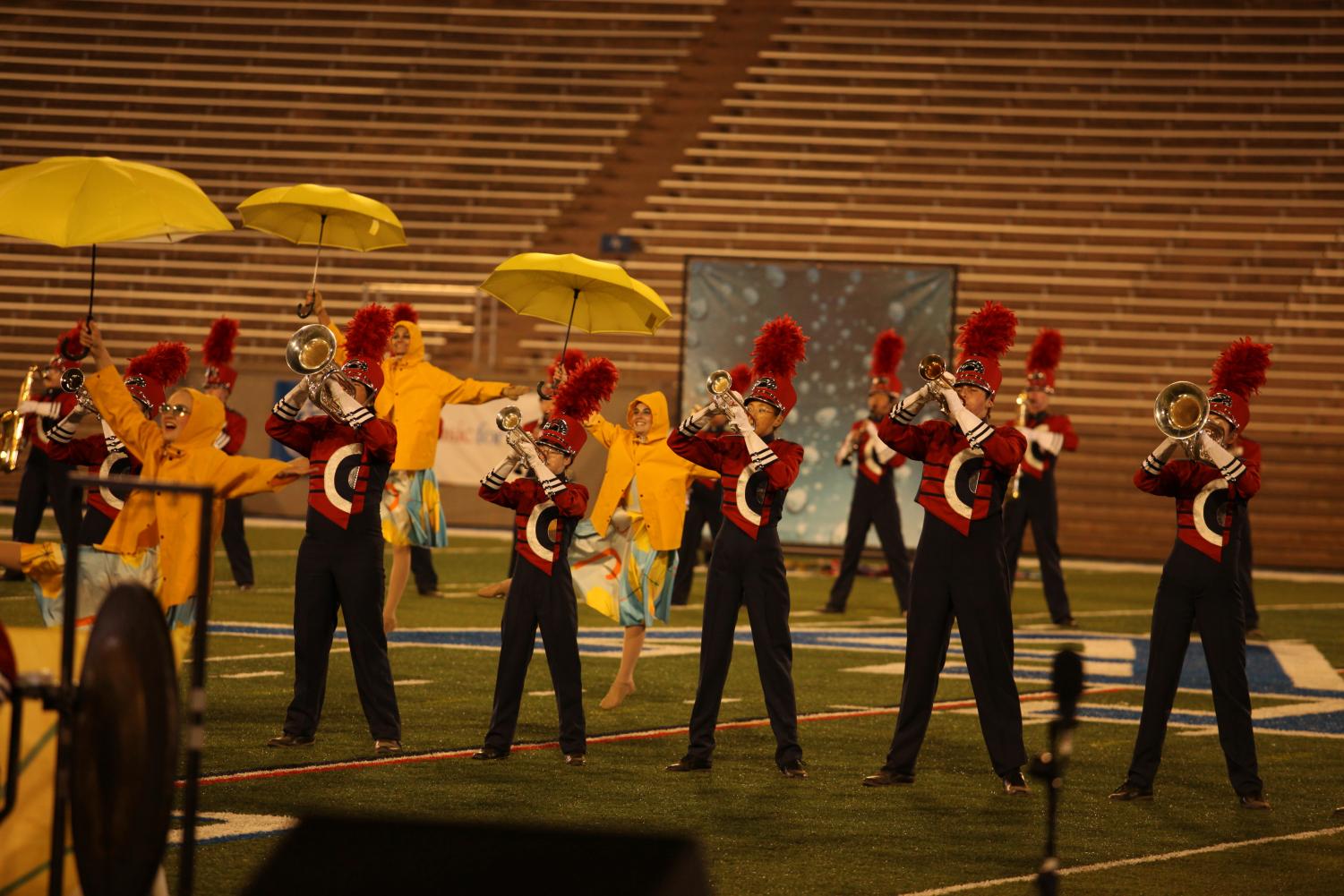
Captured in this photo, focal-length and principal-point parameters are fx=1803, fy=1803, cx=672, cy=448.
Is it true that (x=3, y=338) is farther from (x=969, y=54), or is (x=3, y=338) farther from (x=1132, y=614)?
(x=1132, y=614)

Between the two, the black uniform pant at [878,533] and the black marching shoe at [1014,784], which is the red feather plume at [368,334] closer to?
the black marching shoe at [1014,784]

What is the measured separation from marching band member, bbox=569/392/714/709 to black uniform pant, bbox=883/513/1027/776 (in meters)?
2.30

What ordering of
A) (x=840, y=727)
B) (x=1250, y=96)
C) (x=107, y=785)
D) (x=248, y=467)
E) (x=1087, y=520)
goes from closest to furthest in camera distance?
1. (x=107, y=785)
2. (x=248, y=467)
3. (x=840, y=727)
4. (x=1087, y=520)
5. (x=1250, y=96)

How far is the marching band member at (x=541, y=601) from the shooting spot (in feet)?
25.0

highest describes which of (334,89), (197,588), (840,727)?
(334,89)

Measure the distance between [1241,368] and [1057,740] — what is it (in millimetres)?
3745

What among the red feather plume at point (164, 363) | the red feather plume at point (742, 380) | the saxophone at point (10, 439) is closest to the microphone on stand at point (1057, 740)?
the red feather plume at point (164, 363)

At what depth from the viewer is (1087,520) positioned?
20.9 meters

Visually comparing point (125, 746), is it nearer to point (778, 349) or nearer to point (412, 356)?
point (778, 349)

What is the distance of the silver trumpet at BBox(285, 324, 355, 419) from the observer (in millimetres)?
7648

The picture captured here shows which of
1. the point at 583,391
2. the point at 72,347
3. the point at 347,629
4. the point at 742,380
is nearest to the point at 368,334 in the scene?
the point at 583,391

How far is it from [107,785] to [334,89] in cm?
2175

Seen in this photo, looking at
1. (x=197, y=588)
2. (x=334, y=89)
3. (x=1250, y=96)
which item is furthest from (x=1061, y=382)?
(x=197, y=588)

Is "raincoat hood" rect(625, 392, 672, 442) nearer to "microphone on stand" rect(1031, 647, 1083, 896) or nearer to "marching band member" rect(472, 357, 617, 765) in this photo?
"marching band member" rect(472, 357, 617, 765)
